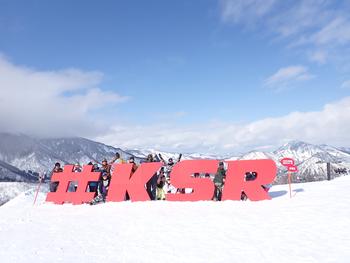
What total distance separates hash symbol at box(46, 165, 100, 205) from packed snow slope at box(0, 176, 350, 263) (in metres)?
2.84

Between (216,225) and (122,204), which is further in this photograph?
(122,204)

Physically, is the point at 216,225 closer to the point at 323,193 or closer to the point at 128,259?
the point at 128,259

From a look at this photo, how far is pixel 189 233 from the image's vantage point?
11.7 metres

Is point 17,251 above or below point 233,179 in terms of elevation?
below

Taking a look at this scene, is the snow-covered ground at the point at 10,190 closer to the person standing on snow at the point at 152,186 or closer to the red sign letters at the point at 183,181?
the red sign letters at the point at 183,181

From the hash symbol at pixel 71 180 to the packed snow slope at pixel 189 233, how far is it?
284 cm

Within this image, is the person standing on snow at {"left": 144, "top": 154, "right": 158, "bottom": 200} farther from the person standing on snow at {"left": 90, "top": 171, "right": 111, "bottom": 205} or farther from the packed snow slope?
the person standing on snow at {"left": 90, "top": 171, "right": 111, "bottom": 205}

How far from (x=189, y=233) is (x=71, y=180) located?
11789mm

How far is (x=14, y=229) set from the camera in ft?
44.8

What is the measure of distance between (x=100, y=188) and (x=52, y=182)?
3838 millimetres

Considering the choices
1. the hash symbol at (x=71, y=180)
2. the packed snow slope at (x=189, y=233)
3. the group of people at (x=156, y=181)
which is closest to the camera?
the packed snow slope at (x=189, y=233)

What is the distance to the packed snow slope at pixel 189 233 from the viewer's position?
959 centimetres

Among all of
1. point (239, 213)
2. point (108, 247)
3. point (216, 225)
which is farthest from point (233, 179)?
point (108, 247)

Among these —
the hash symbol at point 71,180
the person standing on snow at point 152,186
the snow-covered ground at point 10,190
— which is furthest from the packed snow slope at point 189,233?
the snow-covered ground at point 10,190
